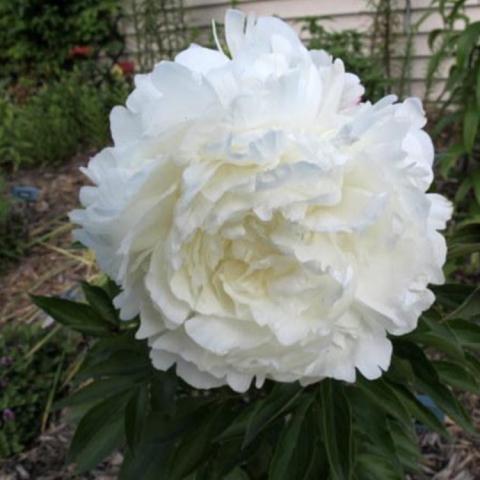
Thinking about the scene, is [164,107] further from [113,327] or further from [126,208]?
[113,327]

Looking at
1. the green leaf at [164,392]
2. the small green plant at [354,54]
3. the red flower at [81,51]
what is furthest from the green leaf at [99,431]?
the red flower at [81,51]

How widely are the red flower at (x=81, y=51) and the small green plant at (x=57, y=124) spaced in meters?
0.93

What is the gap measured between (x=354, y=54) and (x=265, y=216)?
4528mm

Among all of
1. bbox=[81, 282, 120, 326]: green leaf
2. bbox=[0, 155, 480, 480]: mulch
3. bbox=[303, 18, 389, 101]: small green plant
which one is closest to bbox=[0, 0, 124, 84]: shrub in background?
bbox=[0, 155, 480, 480]: mulch

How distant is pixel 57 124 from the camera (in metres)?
5.47

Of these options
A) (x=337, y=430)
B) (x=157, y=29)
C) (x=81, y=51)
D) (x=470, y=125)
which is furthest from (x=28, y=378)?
(x=81, y=51)

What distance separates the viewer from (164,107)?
886 mm

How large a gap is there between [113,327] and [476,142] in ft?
9.33

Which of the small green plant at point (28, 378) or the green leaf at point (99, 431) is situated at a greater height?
the green leaf at point (99, 431)

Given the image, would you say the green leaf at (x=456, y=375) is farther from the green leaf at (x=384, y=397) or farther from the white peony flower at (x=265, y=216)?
the white peony flower at (x=265, y=216)

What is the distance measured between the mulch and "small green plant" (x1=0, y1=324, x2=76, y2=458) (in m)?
0.06

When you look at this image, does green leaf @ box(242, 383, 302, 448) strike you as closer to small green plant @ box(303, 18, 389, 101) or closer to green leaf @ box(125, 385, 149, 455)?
green leaf @ box(125, 385, 149, 455)

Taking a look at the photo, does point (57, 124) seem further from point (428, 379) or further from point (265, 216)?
point (265, 216)

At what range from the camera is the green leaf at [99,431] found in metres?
1.38
